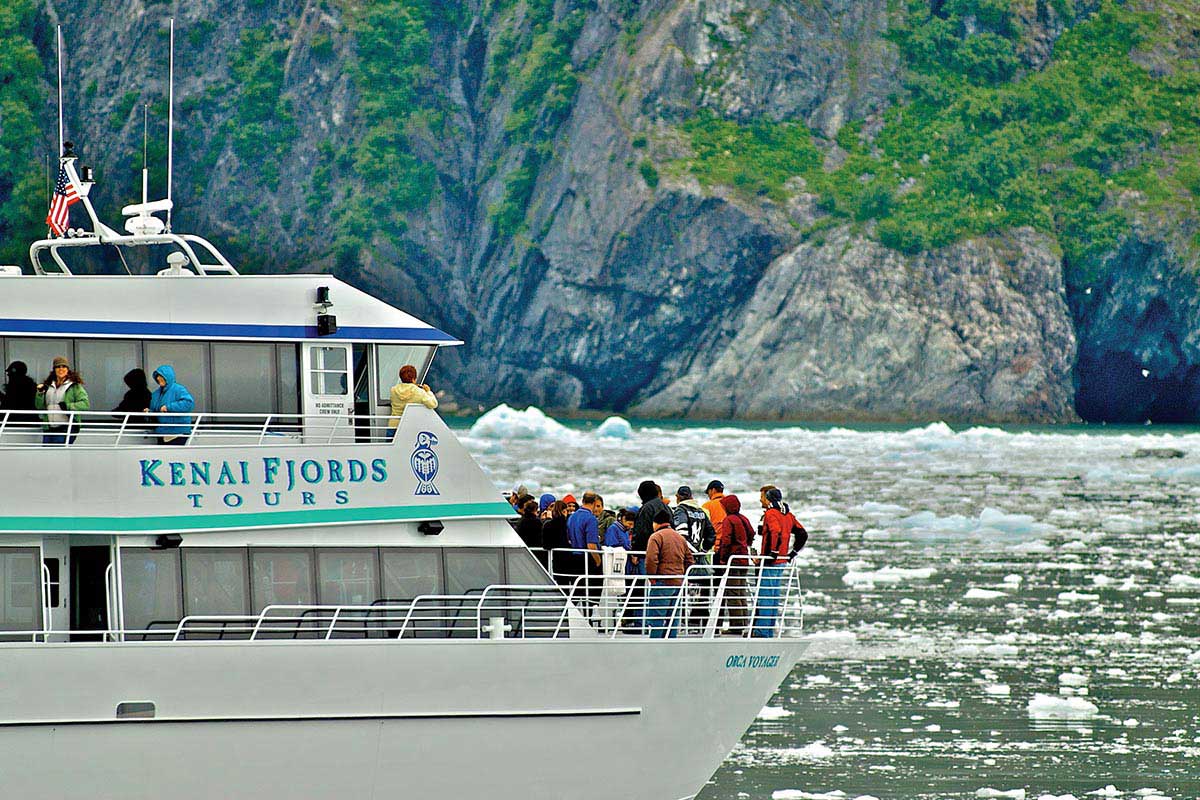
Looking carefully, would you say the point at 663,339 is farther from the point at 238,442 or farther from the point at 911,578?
the point at 238,442

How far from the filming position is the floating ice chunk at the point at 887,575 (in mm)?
35969

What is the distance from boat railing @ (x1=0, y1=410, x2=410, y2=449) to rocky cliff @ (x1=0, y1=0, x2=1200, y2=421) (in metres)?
105

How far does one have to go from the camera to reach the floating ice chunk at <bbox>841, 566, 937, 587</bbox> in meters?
36.0

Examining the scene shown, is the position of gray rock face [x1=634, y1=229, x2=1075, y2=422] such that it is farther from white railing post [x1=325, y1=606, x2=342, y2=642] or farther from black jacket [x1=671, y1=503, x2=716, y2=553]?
white railing post [x1=325, y1=606, x2=342, y2=642]

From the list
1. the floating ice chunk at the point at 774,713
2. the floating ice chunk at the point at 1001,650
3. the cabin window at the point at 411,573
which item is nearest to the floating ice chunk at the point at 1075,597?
the floating ice chunk at the point at 1001,650

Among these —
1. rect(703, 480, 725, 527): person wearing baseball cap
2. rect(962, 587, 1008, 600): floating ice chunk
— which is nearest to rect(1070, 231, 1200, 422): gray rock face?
rect(962, 587, 1008, 600): floating ice chunk

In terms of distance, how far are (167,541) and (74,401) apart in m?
1.61

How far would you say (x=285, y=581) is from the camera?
16.4 m

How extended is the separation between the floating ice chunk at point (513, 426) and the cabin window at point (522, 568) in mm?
76931

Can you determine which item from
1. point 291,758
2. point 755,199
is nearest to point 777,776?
point 291,758

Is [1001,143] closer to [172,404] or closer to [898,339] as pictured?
[898,339]

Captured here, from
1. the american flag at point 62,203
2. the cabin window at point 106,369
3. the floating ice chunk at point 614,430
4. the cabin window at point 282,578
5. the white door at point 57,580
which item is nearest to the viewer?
the white door at point 57,580

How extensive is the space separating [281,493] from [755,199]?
12098 cm

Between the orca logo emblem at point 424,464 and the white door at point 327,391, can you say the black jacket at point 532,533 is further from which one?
the white door at point 327,391
